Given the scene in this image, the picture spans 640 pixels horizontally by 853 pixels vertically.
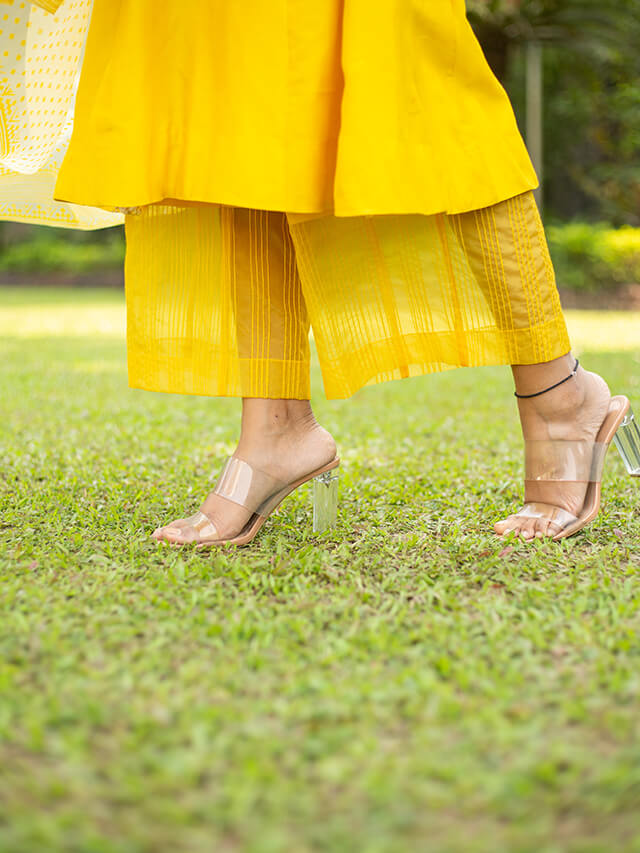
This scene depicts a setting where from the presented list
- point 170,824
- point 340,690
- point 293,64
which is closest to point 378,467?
point 293,64

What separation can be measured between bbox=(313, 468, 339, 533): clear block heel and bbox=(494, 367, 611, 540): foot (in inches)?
11.6

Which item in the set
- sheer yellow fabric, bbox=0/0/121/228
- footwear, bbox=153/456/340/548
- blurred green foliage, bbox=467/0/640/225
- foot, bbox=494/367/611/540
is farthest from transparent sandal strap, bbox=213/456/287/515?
blurred green foliage, bbox=467/0/640/225

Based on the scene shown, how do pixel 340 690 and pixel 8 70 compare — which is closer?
pixel 340 690

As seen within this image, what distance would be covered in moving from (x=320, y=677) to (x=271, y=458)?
0.60 m

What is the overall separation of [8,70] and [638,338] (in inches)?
187

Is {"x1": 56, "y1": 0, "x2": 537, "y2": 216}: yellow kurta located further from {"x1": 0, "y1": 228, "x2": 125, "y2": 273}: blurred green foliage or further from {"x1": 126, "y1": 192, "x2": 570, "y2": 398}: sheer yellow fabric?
{"x1": 0, "y1": 228, "x2": 125, "y2": 273}: blurred green foliage

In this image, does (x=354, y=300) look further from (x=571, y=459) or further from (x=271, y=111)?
(x=571, y=459)

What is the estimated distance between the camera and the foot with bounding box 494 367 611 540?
4.96 feet

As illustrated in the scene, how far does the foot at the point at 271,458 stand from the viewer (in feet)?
4.81

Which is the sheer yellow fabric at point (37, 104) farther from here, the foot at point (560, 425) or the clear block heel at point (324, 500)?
the foot at point (560, 425)

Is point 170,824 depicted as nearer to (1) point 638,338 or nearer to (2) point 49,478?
(2) point 49,478

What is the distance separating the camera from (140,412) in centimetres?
296

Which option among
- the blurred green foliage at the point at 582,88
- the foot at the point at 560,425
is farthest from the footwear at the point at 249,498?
the blurred green foliage at the point at 582,88

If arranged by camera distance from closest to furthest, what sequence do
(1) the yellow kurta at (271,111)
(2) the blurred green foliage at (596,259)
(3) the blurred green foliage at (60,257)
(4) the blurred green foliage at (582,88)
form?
(1) the yellow kurta at (271,111), (2) the blurred green foliage at (596,259), (4) the blurred green foliage at (582,88), (3) the blurred green foliage at (60,257)
